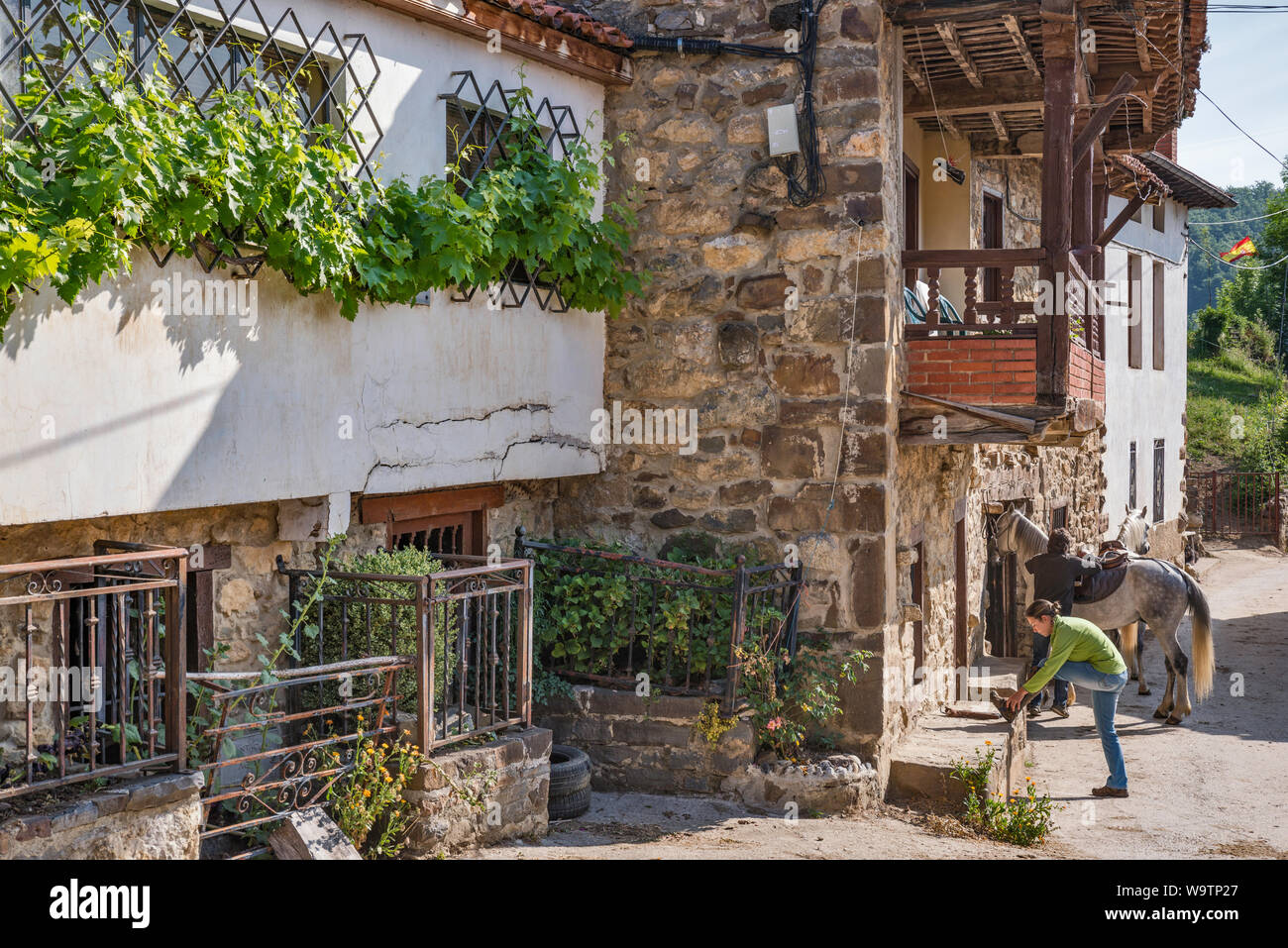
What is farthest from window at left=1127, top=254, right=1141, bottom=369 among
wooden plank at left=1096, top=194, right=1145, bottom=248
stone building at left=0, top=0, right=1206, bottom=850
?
stone building at left=0, top=0, right=1206, bottom=850

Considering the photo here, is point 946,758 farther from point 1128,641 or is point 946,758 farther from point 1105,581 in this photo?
point 1128,641

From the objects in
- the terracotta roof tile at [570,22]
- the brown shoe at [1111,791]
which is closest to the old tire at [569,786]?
the brown shoe at [1111,791]

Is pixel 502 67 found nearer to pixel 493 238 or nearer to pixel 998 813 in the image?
pixel 493 238

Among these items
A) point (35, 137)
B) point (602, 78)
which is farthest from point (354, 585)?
point (602, 78)

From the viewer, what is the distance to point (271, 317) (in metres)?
5.22

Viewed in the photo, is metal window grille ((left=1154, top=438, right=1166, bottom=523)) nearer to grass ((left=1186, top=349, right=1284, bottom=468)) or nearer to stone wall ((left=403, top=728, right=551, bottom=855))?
grass ((left=1186, top=349, right=1284, bottom=468))

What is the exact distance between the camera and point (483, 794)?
5512mm

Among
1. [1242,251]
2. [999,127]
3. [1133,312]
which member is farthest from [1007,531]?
[1242,251]

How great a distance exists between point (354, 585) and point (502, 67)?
2914 millimetres

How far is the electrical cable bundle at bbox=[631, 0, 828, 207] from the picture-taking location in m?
6.98

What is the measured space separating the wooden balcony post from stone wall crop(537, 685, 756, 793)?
2.75 metres

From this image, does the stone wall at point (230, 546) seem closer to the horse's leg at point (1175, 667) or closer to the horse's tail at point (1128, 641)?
the horse's leg at point (1175, 667)

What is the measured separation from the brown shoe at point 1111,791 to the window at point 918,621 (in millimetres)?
1304

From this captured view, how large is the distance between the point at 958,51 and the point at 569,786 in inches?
213
